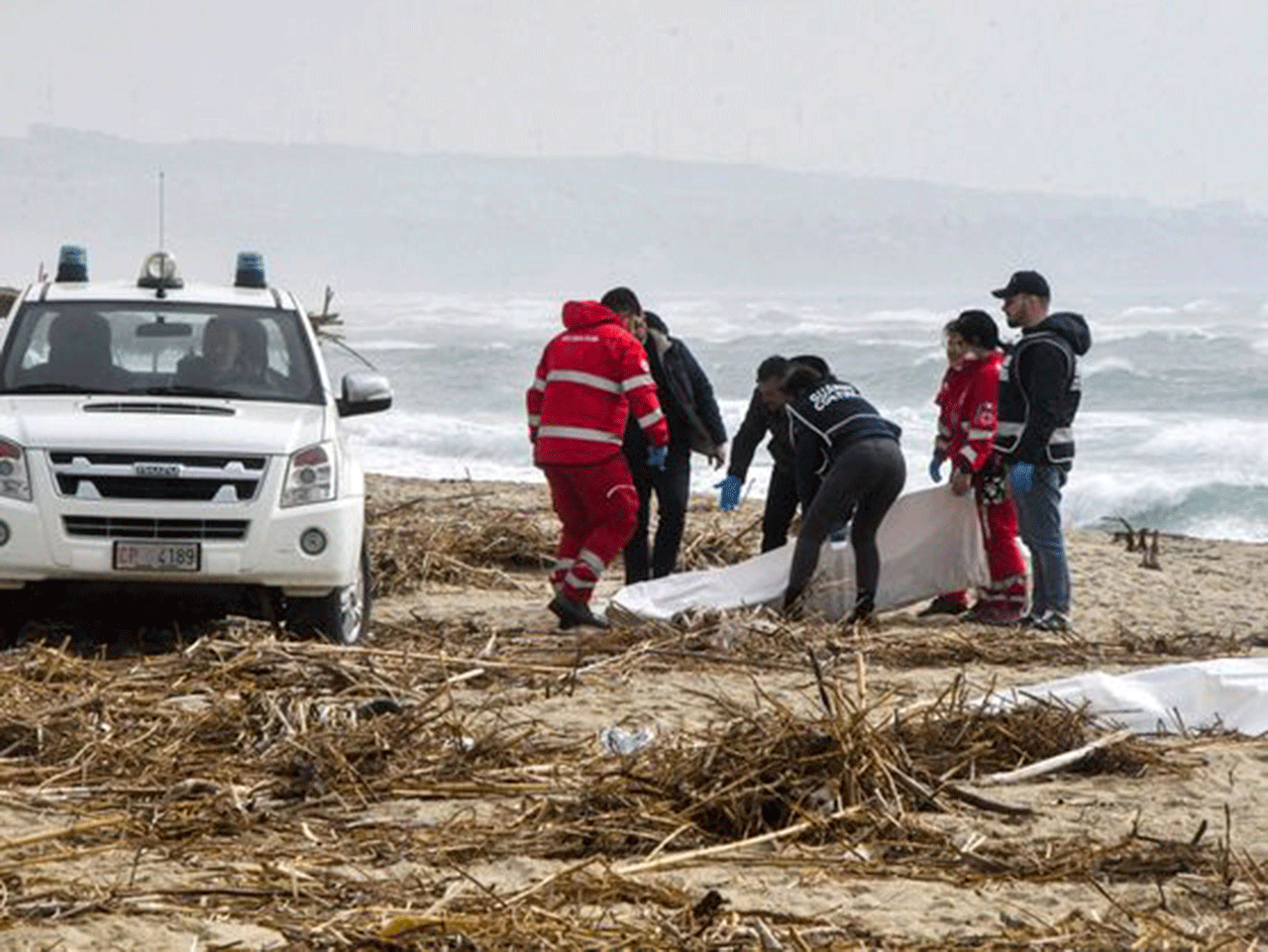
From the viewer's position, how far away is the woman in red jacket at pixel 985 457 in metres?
12.5

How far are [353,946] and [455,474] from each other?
23.9m

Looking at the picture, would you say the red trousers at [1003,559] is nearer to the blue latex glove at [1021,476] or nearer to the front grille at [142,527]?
the blue latex glove at [1021,476]

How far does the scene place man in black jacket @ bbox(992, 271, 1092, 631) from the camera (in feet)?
40.5

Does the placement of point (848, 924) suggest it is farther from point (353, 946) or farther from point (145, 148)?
point (145, 148)

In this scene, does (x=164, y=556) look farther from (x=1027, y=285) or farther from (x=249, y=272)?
(x=1027, y=285)

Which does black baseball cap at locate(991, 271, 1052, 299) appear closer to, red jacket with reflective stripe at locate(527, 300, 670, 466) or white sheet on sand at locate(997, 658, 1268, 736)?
red jacket with reflective stripe at locate(527, 300, 670, 466)

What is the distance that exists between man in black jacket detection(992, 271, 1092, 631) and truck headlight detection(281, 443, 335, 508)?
3.59 metres

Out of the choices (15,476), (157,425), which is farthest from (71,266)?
(15,476)

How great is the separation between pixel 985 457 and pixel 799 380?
1.01m

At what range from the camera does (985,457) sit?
491 inches

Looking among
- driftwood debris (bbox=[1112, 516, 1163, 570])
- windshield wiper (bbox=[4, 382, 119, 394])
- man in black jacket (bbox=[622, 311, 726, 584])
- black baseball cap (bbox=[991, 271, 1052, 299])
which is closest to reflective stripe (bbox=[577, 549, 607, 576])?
man in black jacket (bbox=[622, 311, 726, 584])

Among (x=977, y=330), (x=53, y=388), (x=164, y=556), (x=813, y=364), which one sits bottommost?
(x=164, y=556)

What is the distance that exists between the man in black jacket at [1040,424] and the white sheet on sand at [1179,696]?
3000mm

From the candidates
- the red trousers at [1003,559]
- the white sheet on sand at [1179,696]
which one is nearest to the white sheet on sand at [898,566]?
the red trousers at [1003,559]
